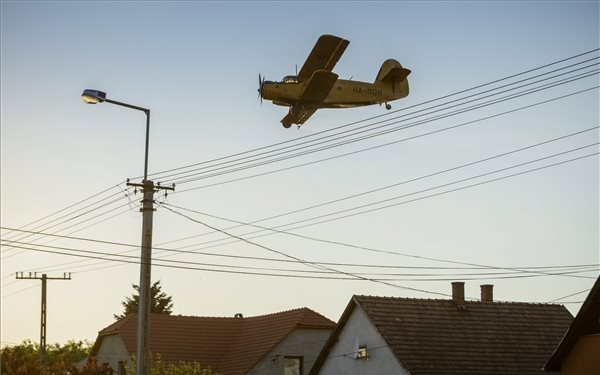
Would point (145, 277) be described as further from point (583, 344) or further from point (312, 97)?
point (583, 344)

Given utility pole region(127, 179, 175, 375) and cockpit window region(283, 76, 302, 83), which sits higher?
cockpit window region(283, 76, 302, 83)

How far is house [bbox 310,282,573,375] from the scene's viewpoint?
122 feet

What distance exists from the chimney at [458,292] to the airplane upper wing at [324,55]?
16.0 metres

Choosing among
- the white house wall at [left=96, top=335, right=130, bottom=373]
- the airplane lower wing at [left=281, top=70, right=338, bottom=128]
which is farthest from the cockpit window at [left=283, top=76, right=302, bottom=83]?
the white house wall at [left=96, top=335, right=130, bottom=373]

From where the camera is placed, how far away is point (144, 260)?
25.5 metres

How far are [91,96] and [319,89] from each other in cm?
717

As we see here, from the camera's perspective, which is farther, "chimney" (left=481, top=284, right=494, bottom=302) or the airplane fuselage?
"chimney" (left=481, top=284, right=494, bottom=302)

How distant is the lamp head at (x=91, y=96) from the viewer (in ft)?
84.4

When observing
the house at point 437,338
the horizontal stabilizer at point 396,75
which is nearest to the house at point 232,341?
the house at point 437,338

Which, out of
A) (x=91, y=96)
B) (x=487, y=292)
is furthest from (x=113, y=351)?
(x=91, y=96)

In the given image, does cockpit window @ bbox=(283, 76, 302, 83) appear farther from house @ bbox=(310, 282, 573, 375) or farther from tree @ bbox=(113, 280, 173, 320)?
tree @ bbox=(113, 280, 173, 320)

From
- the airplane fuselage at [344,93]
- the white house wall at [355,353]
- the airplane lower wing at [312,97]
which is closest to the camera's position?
the airplane lower wing at [312,97]

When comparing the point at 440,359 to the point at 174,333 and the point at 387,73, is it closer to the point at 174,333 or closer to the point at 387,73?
the point at 387,73

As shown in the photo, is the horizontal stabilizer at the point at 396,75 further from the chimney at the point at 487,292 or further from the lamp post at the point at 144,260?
the chimney at the point at 487,292
